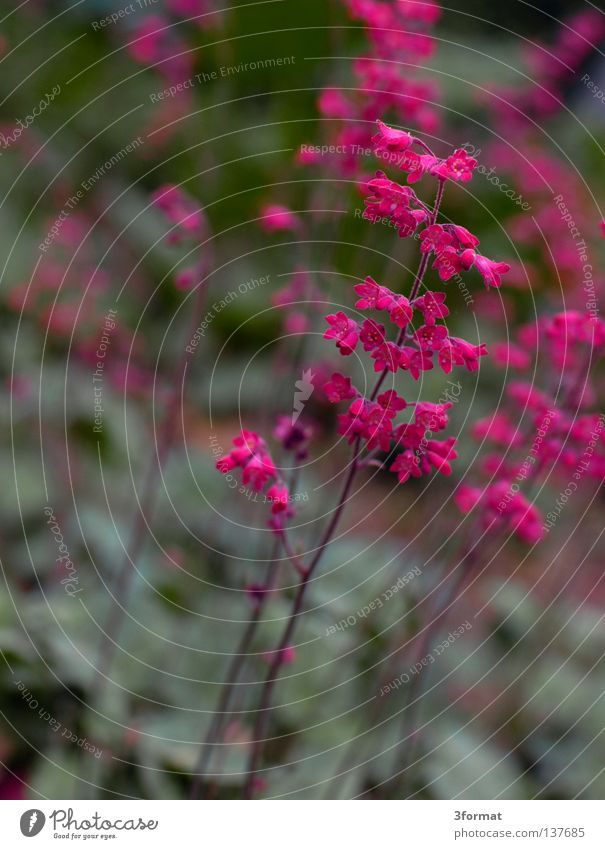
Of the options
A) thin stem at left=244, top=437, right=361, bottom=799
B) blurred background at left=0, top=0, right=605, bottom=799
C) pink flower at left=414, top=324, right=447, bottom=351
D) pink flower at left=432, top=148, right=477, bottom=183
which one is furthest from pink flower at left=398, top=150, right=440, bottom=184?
blurred background at left=0, top=0, right=605, bottom=799

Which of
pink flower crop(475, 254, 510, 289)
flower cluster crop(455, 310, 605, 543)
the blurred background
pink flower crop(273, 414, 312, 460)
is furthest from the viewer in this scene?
the blurred background

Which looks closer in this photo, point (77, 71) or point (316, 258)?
point (316, 258)

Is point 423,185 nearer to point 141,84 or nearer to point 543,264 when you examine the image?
point 543,264

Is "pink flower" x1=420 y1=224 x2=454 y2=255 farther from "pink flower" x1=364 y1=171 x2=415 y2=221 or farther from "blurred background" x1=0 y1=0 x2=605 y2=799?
"blurred background" x1=0 y1=0 x2=605 y2=799
